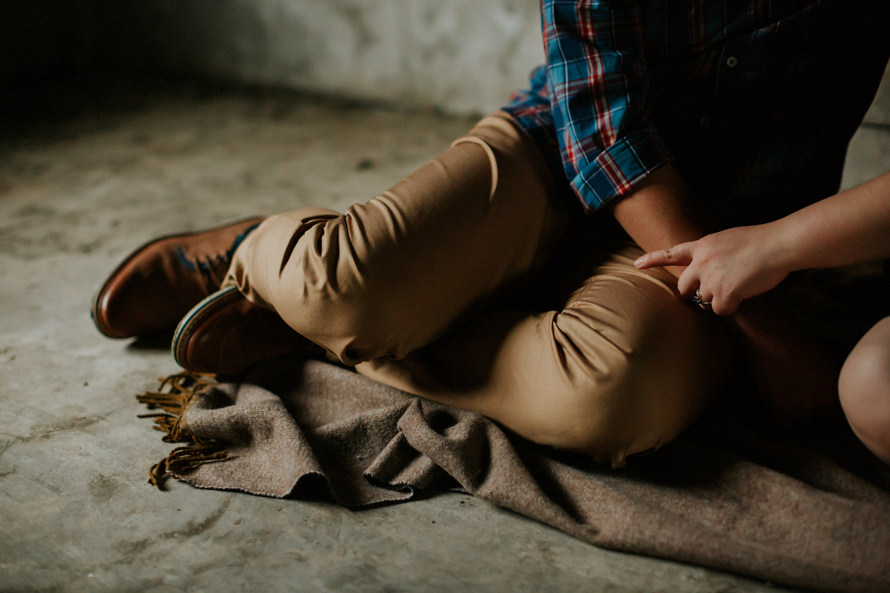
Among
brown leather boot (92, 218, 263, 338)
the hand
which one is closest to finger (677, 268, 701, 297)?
the hand

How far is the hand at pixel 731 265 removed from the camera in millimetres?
853

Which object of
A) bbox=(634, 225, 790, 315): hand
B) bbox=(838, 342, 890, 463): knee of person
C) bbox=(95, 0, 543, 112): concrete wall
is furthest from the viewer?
bbox=(95, 0, 543, 112): concrete wall

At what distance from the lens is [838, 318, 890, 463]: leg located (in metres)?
0.74

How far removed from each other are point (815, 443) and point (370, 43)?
227 centimetres

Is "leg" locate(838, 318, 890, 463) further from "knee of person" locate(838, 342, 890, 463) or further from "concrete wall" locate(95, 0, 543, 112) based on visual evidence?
"concrete wall" locate(95, 0, 543, 112)

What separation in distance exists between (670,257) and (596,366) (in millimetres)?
A: 165

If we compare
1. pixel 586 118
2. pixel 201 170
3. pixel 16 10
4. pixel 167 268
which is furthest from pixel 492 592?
pixel 16 10

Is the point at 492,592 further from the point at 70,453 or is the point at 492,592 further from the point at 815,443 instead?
the point at 70,453

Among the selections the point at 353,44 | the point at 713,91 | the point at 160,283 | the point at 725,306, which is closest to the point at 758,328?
the point at 725,306

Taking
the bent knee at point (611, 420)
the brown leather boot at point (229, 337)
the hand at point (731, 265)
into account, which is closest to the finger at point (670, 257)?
the hand at point (731, 265)

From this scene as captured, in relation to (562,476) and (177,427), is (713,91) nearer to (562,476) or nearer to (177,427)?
(562,476)

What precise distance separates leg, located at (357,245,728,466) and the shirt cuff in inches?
4.6

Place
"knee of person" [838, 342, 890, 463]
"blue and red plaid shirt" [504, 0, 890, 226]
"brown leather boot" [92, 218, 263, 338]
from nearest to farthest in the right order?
1. "knee of person" [838, 342, 890, 463]
2. "blue and red plaid shirt" [504, 0, 890, 226]
3. "brown leather boot" [92, 218, 263, 338]

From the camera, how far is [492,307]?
3.51ft
